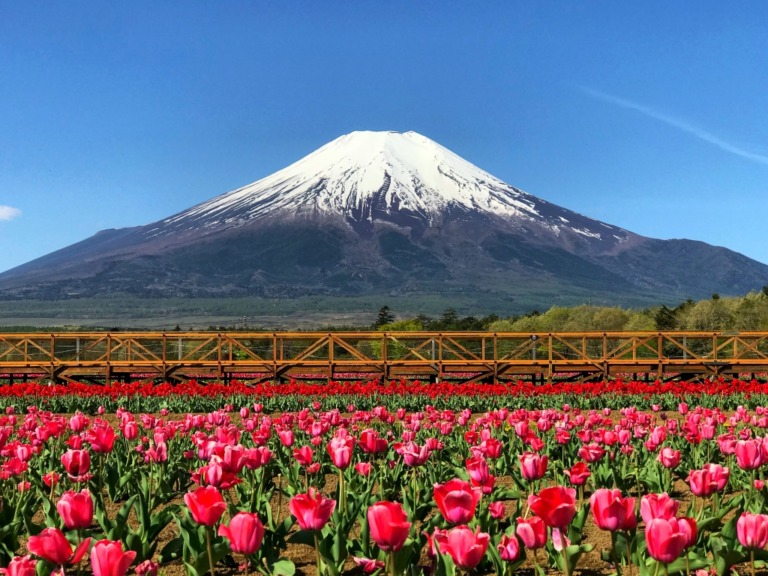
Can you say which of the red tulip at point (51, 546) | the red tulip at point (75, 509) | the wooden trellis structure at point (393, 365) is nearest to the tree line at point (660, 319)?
the wooden trellis structure at point (393, 365)

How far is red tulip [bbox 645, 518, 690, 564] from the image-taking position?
3.14 metres

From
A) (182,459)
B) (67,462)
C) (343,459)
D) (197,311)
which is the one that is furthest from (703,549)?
(197,311)

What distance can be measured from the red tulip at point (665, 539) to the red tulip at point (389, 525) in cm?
89

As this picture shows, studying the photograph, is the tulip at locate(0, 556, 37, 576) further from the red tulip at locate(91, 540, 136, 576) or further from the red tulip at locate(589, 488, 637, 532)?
the red tulip at locate(589, 488, 637, 532)

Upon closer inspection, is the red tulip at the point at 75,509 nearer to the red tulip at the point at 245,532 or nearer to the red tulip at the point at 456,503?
the red tulip at the point at 245,532

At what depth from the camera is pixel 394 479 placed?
7102 millimetres

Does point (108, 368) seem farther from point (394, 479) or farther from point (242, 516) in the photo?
point (242, 516)

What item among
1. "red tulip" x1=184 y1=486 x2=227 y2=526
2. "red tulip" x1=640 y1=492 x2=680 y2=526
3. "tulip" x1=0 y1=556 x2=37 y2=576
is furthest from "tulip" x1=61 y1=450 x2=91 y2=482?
"red tulip" x1=640 y1=492 x2=680 y2=526

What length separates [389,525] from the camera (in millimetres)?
3215

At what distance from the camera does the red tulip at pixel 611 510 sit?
3.52 meters

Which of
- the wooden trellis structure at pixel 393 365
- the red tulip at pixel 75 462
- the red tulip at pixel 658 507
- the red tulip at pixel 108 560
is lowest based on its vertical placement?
the wooden trellis structure at pixel 393 365

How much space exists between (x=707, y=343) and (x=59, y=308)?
613 feet

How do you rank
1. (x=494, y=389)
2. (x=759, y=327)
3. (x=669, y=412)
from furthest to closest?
(x=759, y=327), (x=494, y=389), (x=669, y=412)

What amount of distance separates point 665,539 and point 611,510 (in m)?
0.39
